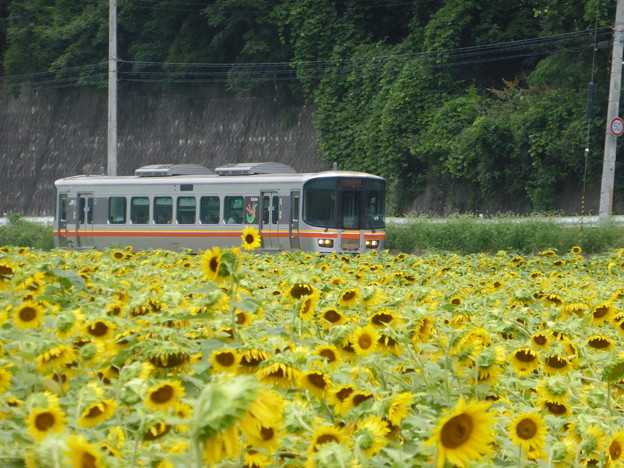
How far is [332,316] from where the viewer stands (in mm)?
4012

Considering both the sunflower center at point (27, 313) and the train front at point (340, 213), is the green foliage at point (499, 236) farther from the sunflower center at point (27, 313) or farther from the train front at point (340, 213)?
the sunflower center at point (27, 313)

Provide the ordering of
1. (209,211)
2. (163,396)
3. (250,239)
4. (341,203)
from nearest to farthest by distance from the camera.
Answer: (163,396) → (250,239) → (341,203) → (209,211)

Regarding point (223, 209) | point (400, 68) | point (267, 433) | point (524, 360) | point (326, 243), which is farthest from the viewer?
point (400, 68)

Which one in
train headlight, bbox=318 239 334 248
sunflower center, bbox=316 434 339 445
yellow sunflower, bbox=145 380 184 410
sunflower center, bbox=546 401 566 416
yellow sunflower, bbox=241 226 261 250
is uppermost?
yellow sunflower, bbox=241 226 261 250

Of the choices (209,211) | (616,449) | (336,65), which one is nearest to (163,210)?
(209,211)

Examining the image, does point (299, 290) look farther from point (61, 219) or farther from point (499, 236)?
point (61, 219)

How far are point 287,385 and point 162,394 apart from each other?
1.39 ft

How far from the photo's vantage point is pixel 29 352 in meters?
2.90

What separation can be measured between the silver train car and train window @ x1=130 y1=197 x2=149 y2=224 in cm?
3

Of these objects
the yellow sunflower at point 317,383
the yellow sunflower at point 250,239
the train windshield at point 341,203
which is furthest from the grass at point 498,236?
the yellow sunflower at point 317,383

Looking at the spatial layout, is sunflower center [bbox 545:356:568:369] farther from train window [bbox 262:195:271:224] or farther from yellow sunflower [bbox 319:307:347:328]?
train window [bbox 262:195:271:224]

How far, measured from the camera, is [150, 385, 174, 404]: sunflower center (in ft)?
7.64

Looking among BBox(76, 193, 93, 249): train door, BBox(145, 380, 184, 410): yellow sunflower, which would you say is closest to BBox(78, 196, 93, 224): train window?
BBox(76, 193, 93, 249): train door

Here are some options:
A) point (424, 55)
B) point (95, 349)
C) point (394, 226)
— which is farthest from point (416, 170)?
point (95, 349)
